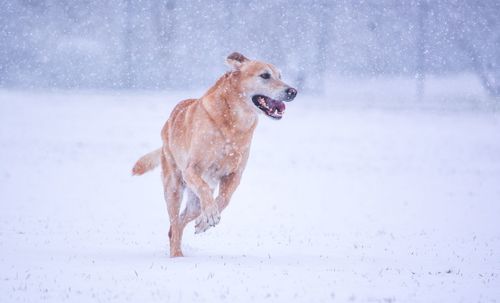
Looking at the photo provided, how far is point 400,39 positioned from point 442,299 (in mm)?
31897

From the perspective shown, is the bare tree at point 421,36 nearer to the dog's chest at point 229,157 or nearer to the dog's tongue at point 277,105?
the dog's tongue at point 277,105

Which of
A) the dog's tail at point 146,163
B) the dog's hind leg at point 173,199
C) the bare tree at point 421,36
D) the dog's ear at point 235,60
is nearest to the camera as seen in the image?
the dog's hind leg at point 173,199

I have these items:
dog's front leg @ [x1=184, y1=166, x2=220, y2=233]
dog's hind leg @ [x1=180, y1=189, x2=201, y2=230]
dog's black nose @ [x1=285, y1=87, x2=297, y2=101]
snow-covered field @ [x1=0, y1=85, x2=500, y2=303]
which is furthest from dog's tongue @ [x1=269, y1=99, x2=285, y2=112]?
snow-covered field @ [x1=0, y1=85, x2=500, y2=303]

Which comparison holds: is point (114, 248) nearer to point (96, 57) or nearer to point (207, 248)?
point (207, 248)

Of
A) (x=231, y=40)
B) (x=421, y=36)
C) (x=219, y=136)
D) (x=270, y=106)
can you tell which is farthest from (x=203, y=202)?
(x=421, y=36)

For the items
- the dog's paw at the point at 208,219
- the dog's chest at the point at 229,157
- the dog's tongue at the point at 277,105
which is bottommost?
the dog's paw at the point at 208,219

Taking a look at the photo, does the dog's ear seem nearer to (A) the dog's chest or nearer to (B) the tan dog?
(B) the tan dog

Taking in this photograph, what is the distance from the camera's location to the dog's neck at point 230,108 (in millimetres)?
6613

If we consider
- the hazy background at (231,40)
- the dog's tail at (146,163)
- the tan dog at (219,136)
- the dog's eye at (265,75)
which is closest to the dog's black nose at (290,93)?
the tan dog at (219,136)

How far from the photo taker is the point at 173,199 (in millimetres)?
7117

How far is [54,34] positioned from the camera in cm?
3572

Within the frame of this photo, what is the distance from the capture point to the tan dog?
21.4 ft

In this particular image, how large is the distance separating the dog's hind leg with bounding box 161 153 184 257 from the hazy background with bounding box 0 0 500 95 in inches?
1019

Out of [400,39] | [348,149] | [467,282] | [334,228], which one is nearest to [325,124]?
[348,149]
